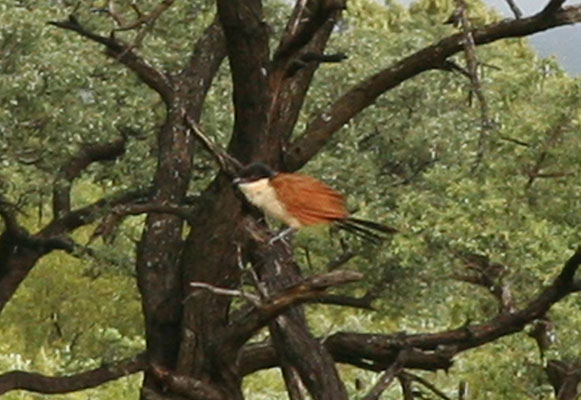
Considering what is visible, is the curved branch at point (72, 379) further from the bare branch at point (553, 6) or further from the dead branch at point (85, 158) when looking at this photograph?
the bare branch at point (553, 6)

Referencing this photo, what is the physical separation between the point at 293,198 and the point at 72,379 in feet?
21.5

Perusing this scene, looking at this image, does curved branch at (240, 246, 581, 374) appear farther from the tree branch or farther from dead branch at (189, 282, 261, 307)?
dead branch at (189, 282, 261, 307)

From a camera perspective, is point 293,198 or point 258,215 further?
point 258,215

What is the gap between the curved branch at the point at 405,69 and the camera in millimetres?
9984

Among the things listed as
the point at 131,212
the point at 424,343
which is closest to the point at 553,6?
the point at 424,343

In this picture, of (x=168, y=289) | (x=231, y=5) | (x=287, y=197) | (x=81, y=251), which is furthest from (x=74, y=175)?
(x=287, y=197)

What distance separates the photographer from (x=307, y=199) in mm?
7609

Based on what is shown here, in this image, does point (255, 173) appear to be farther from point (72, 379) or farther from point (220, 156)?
point (72, 379)

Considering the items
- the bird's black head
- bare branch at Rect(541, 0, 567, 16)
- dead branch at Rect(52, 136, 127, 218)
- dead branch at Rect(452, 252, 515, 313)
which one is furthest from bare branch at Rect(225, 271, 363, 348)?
dead branch at Rect(52, 136, 127, 218)

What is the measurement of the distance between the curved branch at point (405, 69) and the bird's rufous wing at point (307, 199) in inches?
113

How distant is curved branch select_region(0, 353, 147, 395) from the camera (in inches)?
489

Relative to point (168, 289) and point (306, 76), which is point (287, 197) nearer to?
A: point (306, 76)

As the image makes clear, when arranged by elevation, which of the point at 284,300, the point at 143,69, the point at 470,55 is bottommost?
the point at 284,300

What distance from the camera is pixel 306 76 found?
35.8 feet
